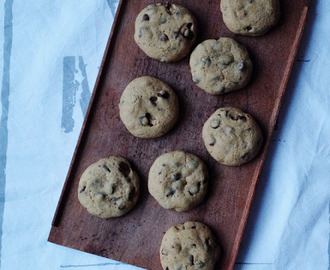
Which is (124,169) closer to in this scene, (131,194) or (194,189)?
(131,194)

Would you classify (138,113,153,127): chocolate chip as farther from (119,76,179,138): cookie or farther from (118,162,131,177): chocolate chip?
(118,162,131,177): chocolate chip

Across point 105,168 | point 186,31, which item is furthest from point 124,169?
point 186,31

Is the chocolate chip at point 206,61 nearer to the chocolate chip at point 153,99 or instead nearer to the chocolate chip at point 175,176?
the chocolate chip at point 153,99

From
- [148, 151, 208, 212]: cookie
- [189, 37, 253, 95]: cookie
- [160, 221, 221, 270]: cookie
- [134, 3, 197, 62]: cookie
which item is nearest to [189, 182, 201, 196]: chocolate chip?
[148, 151, 208, 212]: cookie

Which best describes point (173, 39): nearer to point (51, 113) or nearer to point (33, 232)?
point (51, 113)

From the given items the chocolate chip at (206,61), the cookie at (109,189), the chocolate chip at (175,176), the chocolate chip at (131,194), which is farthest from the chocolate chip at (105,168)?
the chocolate chip at (206,61)
